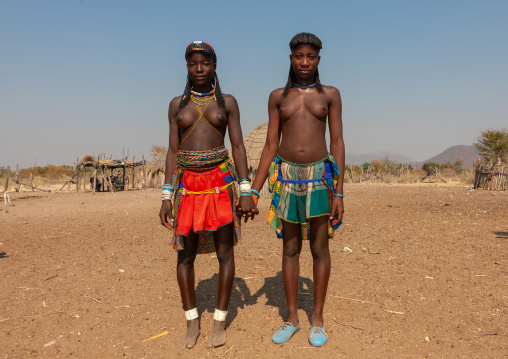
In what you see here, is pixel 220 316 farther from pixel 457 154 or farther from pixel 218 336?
pixel 457 154

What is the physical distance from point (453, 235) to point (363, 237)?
146 cm

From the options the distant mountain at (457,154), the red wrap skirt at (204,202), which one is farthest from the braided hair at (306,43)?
the distant mountain at (457,154)

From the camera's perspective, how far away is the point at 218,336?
110 inches

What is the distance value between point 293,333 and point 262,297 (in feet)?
2.82

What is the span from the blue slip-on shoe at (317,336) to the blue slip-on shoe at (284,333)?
145mm

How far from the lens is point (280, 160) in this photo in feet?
9.57

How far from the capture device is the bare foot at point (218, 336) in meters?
2.74

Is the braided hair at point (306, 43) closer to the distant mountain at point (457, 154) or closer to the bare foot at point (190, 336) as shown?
the bare foot at point (190, 336)

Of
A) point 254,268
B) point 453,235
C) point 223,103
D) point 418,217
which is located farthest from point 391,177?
point 223,103

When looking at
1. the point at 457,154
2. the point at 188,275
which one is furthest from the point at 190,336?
the point at 457,154

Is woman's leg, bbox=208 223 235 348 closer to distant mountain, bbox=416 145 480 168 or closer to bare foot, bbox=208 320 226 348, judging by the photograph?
bare foot, bbox=208 320 226 348

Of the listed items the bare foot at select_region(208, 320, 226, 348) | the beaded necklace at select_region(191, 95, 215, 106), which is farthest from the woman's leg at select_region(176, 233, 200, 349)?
the beaded necklace at select_region(191, 95, 215, 106)

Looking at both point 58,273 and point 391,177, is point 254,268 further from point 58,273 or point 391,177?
point 391,177

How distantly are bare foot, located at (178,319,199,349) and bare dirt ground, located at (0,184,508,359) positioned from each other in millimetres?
53
